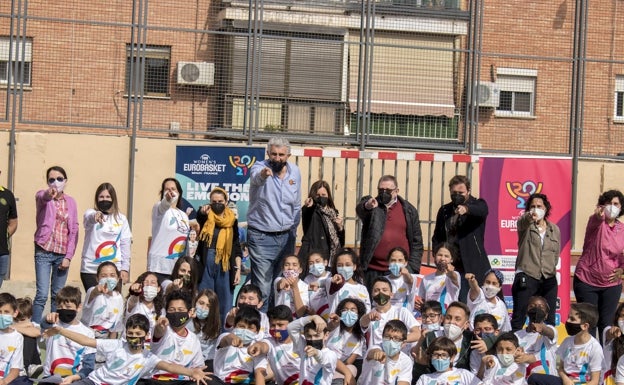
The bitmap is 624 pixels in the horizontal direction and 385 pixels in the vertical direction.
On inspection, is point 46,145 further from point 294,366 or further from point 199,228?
point 294,366

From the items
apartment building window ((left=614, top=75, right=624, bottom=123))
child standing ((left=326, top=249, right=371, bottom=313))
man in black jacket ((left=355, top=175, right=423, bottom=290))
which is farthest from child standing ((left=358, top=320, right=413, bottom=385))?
apartment building window ((left=614, top=75, right=624, bottom=123))

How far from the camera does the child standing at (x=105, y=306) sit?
1107cm

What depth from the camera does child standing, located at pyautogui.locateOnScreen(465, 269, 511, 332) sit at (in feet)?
37.0

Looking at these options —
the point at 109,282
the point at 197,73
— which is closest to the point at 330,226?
the point at 109,282

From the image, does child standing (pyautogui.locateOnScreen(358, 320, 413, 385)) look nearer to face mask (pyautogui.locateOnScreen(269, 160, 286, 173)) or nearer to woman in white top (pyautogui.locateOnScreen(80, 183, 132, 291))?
face mask (pyautogui.locateOnScreen(269, 160, 286, 173))

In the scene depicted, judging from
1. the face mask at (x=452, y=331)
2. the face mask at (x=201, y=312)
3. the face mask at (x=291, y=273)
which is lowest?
the face mask at (x=452, y=331)

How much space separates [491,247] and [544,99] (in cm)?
530

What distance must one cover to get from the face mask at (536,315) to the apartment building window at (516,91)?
982cm

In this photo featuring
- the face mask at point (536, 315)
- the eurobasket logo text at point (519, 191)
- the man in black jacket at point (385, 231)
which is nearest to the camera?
the face mask at point (536, 315)

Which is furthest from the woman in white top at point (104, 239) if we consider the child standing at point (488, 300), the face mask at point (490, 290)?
the face mask at point (490, 290)

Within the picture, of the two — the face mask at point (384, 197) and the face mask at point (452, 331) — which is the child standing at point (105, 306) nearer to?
the face mask at point (384, 197)

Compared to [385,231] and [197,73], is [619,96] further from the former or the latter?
[385,231]

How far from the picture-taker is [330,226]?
12242mm

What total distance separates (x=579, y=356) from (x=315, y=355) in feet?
8.01
